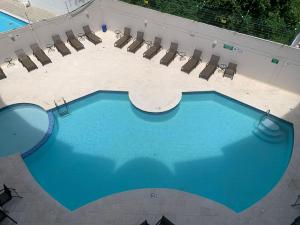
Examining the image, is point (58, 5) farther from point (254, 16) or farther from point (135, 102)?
point (254, 16)

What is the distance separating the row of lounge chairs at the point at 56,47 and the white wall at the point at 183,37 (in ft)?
1.05

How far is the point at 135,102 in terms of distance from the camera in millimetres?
14586

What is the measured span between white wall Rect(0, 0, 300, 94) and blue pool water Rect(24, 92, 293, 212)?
7.90 ft

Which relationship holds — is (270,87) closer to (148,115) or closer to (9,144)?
(148,115)

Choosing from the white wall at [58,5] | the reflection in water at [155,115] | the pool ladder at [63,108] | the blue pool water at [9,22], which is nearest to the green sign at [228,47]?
the reflection in water at [155,115]

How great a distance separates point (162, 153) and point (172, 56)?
659 centimetres

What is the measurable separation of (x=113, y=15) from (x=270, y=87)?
34.3ft

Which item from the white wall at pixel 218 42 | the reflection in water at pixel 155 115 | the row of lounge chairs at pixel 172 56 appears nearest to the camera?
the reflection in water at pixel 155 115

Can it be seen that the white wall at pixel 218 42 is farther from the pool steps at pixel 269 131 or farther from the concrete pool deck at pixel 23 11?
the concrete pool deck at pixel 23 11

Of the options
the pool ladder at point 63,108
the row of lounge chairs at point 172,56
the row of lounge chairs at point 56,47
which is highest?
the row of lounge chairs at point 172,56

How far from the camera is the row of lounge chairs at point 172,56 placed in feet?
52.1

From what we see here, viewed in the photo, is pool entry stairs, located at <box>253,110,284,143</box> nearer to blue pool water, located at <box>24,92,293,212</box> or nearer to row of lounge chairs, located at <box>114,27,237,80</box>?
blue pool water, located at <box>24,92,293,212</box>

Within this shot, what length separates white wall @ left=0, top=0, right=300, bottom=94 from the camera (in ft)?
47.6

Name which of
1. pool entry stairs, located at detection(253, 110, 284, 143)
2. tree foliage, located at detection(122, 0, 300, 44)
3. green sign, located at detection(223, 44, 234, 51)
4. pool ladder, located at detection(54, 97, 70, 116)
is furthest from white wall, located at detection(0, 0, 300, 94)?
pool ladder, located at detection(54, 97, 70, 116)
